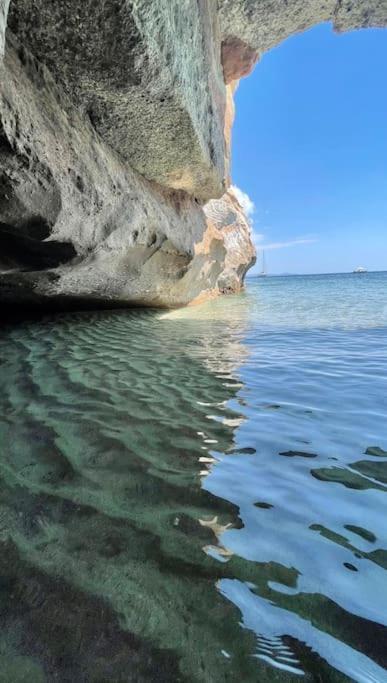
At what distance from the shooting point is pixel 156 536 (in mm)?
1619

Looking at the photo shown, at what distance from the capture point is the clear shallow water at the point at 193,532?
113 centimetres

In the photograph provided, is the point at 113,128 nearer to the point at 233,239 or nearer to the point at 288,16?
the point at 288,16

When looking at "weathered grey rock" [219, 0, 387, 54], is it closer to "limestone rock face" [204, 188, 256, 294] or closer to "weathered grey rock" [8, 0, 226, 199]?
"weathered grey rock" [8, 0, 226, 199]

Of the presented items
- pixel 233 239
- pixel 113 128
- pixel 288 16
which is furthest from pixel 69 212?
pixel 233 239

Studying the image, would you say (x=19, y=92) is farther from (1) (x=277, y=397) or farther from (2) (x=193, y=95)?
(1) (x=277, y=397)

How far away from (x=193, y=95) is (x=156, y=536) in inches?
212

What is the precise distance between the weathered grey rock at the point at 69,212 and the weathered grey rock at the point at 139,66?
0.83 ft

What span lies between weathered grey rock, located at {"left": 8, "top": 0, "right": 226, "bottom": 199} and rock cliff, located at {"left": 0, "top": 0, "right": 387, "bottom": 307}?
14 millimetres

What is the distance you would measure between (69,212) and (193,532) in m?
4.30

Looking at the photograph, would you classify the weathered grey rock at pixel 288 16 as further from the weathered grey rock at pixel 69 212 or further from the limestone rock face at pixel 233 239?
the limestone rock face at pixel 233 239

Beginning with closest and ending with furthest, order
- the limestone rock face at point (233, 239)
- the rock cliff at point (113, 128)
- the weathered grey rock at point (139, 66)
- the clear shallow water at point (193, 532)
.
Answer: the clear shallow water at point (193, 532) → the weathered grey rock at point (139, 66) → the rock cliff at point (113, 128) → the limestone rock face at point (233, 239)

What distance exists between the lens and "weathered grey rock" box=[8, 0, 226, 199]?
10.6 ft

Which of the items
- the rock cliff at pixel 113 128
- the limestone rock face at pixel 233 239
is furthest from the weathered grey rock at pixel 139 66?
the limestone rock face at pixel 233 239

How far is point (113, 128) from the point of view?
4.98 metres
